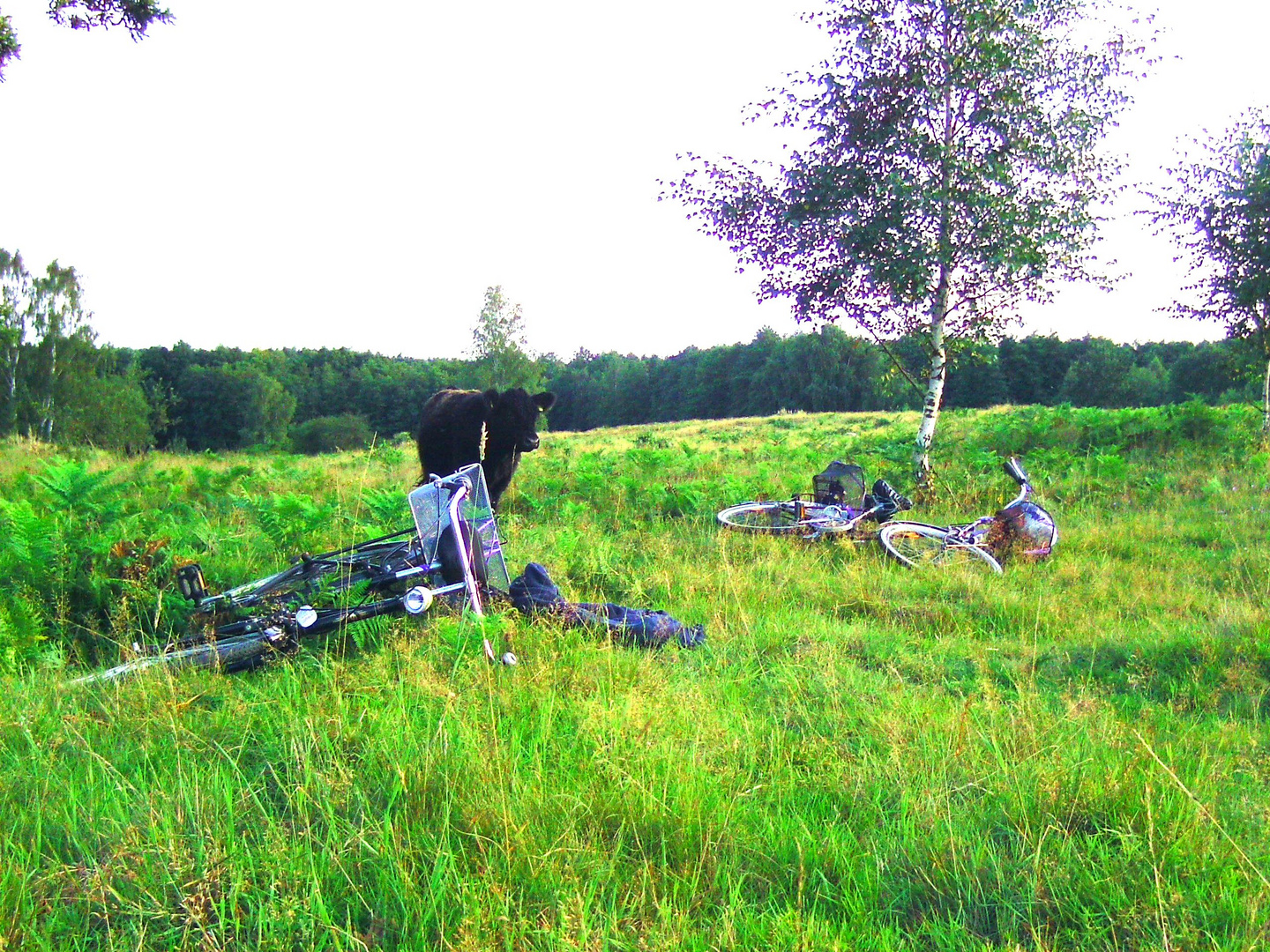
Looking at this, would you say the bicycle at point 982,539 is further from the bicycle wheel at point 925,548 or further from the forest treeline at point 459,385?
the forest treeline at point 459,385

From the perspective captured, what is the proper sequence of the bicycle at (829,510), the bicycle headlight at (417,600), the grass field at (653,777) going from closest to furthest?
the grass field at (653,777)
the bicycle headlight at (417,600)
the bicycle at (829,510)

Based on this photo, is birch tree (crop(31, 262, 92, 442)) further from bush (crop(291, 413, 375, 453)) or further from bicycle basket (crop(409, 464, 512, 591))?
bicycle basket (crop(409, 464, 512, 591))

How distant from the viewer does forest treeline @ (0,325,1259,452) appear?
155ft

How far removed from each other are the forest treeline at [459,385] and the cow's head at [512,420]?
33.9 metres

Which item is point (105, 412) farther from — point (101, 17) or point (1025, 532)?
point (1025, 532)

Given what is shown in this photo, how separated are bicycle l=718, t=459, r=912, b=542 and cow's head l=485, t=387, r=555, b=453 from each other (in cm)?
231

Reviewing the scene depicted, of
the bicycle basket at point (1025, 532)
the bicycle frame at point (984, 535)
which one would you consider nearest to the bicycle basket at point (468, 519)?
the bicycle frame at point (984, 535)

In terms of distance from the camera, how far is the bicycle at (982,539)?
7.10 meters

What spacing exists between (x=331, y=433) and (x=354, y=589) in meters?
61.1

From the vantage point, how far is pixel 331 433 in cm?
6094

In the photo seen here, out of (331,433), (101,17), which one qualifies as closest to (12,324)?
(331,433)

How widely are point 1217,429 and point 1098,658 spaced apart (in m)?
11.6

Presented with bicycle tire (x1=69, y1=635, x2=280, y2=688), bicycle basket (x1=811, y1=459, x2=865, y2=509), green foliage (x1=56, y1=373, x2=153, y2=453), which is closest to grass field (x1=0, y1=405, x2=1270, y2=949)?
bicycle tire (x1=69, y1=635, x2=280, y2=688)

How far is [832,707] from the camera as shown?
3.78 m
